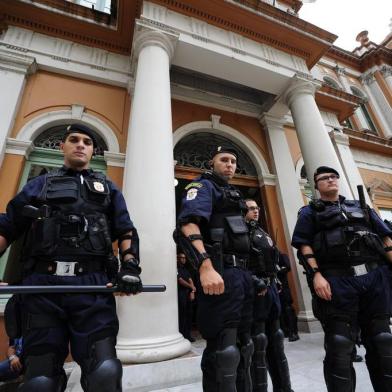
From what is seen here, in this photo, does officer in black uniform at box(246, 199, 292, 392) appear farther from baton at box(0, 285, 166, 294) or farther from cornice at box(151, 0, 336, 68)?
cornice at box(151, 0, 336, 68)

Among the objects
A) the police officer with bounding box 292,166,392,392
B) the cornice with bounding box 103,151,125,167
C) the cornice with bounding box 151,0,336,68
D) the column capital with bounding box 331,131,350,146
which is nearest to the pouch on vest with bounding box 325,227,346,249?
the police officer with bounding box 292,166,392,392

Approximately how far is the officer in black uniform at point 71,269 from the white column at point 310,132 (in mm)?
4803

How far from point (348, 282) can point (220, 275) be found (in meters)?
1.12

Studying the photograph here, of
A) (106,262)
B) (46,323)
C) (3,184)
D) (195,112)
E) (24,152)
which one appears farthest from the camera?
(195,112)

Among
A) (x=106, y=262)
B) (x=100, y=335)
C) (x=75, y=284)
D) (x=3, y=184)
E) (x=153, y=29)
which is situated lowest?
(x=100, y=335)

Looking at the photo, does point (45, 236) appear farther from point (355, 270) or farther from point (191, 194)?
point (355, 270)

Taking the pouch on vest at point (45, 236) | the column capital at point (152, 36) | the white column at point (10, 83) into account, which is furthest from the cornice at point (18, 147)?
the pouch on vest at point (45, 236)

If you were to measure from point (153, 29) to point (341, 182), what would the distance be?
471 centimetres

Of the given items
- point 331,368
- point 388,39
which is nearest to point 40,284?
point 331,368

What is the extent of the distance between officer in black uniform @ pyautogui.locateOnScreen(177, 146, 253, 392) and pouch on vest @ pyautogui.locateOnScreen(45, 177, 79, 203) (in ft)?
2.41

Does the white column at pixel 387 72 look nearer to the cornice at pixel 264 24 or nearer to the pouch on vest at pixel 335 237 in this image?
the cornice at pixel 264 24

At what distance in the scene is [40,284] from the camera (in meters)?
1.41

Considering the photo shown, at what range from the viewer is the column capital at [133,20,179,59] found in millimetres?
4621

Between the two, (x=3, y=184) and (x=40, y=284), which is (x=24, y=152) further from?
(x=40, y=284)
